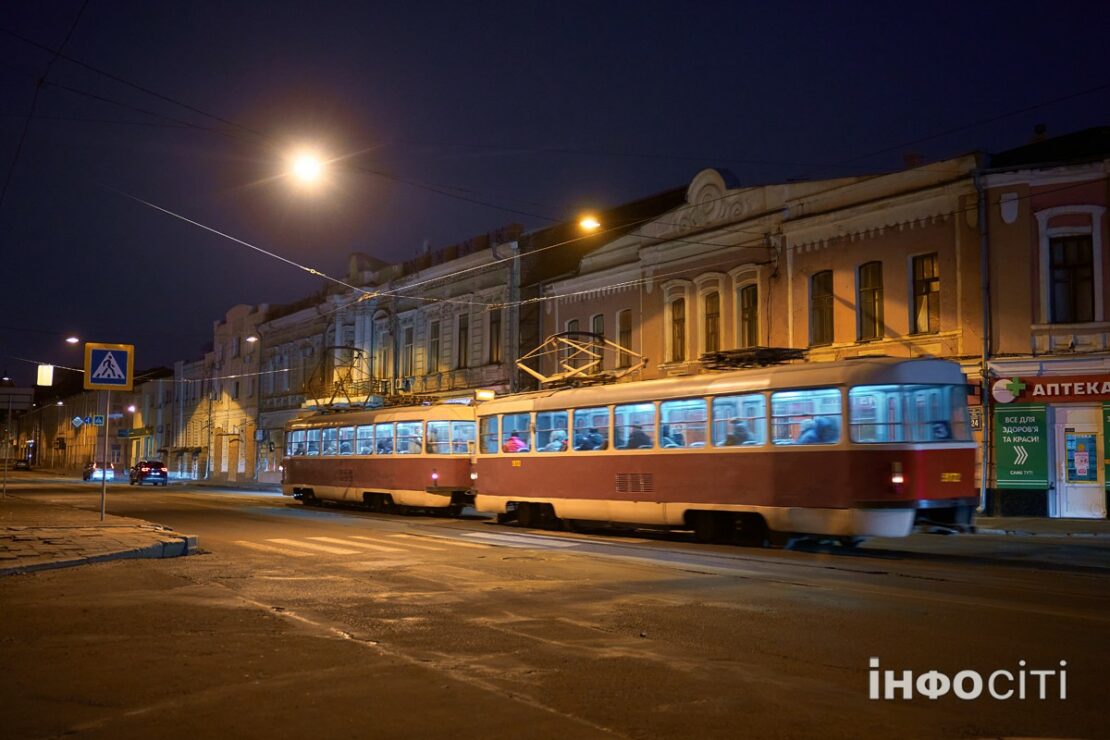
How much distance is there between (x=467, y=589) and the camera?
12.1 metres

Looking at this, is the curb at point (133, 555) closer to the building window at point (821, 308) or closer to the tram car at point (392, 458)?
the tram car at point (392, 458)

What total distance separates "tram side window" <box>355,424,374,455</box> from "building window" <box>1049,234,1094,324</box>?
18.6m

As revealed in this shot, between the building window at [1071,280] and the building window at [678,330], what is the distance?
11.4 metres

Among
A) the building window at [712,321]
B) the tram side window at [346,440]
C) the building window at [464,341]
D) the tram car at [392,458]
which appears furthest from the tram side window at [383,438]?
the building window at [464,341]

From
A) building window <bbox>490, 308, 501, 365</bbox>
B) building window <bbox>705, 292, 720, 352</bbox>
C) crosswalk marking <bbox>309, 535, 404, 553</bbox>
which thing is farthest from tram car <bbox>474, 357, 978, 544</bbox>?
building window <bbox>490, 308, 501, 365</bbox>

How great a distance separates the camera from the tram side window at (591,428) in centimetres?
2106

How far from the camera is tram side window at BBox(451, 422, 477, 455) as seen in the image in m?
27.1

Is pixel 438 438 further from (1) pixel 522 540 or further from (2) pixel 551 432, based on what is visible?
(1) pixel 522 540

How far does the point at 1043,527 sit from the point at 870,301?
756cm

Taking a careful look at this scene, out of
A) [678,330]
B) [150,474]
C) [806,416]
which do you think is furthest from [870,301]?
[150,474]

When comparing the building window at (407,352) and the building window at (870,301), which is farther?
the building window at (407,352)

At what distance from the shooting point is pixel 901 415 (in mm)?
15977

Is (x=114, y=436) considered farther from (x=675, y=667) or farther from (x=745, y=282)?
(x=675, y=667)

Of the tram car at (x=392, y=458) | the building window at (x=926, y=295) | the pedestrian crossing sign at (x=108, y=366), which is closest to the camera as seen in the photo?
the pedestrian crossing sign at (x=108, y=366)
